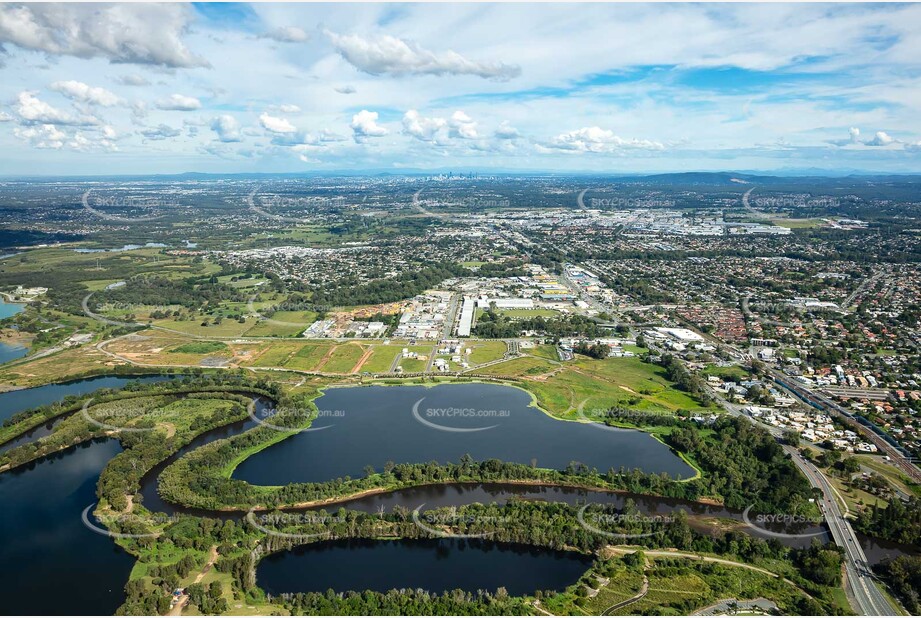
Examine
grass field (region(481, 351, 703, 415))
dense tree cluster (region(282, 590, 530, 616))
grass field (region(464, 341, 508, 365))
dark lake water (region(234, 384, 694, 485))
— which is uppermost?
grass field (region(464, 341, 508, 365))

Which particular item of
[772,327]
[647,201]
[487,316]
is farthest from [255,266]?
[647,201]

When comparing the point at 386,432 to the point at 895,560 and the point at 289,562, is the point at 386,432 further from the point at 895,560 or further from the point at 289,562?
the point at 895,560

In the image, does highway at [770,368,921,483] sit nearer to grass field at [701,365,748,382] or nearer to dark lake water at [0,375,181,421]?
grass field at [701,365,748,382]

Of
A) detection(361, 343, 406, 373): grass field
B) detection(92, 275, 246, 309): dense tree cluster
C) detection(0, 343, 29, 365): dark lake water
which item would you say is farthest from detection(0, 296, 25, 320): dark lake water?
detection(361, 343, 406, 373): grass field

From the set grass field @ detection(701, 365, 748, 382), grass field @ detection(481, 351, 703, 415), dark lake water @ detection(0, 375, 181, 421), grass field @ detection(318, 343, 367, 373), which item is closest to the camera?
grass field @ detection(481, 351, 703, 415)

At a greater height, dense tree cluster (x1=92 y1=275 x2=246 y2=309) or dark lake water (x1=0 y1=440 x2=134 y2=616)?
dense tree cluster (x1=92 y1=275 x2=246 y2=309)

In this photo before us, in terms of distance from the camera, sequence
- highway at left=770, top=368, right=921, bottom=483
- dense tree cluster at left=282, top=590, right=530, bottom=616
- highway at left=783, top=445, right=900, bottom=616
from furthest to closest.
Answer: highway at left=770, top=368, right=921, bottom=483, highway at left=783, top=445, right=900, bottom=616, dense tree cluster at left=282, top=590, right=530, bottom=616

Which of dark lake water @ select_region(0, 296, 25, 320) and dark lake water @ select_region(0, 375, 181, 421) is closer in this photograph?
dark lake water @ select_region(0, 375, 181, 421)

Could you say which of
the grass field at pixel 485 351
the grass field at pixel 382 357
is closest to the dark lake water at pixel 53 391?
the grass field at pixel 382 357
